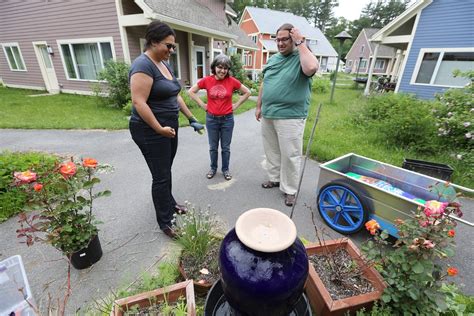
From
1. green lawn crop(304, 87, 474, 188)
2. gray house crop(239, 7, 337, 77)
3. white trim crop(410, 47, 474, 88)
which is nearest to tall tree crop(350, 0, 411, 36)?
gray house crop(239, 7, 337, 77)

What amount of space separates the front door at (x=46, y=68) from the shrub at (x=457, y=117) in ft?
46.4

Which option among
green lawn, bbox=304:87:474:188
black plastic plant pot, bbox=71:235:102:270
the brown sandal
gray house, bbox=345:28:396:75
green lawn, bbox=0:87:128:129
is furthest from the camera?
gray house, bbox=345:28:396:75

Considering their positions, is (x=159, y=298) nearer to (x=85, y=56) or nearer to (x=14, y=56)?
(x=85, y=56)

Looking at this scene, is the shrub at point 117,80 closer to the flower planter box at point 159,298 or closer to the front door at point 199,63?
the front door at point 199,63

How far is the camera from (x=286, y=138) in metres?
2.81

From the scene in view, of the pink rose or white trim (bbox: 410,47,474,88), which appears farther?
white trim (bbox: 410,47,474,88)

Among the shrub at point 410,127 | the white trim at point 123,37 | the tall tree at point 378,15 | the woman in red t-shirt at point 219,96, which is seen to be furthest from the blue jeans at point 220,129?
the tall tree at point 378,15

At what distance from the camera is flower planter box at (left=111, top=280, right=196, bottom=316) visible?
1.38 meters

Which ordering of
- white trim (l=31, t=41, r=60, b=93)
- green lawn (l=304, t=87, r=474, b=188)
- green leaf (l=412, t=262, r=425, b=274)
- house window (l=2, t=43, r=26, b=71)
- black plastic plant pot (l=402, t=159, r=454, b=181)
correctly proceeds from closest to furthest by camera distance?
1. green leaf (l=412, t=262, r=425, b=274)
2. black plastic plant pot (l=402, t=159, r=454, b=181)
3. green lawn (l=304, t=87, r=474, b=188)
4. white trim (l=31, t=41, r=60, b=93)
5. house window (l=2, t=43, r=26, b=71)

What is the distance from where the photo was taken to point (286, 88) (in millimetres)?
2641

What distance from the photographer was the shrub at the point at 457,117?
4.10 meters

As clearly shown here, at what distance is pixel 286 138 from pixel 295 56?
933 mm

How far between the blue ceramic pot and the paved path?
1364 millimetres

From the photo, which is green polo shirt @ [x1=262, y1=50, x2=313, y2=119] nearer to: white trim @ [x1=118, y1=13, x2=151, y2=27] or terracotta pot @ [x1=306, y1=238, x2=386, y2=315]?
terracotta pot @ [x1=306, y1=238, x2=386, y2=315]
